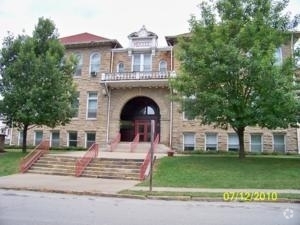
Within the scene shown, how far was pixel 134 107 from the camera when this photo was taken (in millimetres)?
34938

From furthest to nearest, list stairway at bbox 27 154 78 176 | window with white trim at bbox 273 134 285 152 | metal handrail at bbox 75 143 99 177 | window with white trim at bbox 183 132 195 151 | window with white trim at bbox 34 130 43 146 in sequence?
1. window with white trim at bbox 34 130 43 146
2. window with white trim at bbox 183 132 195 151
3. window with white trim at bbox 273 134 285 152
4. stairway at bbox 27 154 78 176
5. metal handrail at bbox 75 143 99 177

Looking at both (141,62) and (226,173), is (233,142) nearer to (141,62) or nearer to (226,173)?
(141,62)

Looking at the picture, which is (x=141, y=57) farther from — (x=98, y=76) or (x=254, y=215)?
(x=254, y=215)

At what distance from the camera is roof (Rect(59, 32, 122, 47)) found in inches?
1341

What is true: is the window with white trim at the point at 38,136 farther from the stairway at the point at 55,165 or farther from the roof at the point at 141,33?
the stairway at the point at 55,165


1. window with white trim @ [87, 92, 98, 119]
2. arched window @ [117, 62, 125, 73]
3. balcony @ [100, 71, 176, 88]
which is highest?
arched window @ [117, 62, 125, 73]

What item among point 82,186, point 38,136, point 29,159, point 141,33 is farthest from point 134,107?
point 82,186

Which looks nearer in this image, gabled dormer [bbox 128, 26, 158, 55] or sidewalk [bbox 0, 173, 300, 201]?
sidewalk [bbox 0, 173, 300, 201]

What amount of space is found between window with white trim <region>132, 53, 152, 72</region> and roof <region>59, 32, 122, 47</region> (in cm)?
231

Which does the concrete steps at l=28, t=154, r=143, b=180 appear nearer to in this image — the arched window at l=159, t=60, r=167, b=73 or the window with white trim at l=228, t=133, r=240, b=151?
the window with white trim at l=228, t=133, r=240, b=151

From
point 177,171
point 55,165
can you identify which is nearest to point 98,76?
point 55,165

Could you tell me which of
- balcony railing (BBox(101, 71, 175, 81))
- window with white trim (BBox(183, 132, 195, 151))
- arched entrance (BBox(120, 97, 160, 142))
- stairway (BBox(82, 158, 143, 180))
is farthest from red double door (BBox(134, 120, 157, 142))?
stairway (BBox(82, 158, 143, 180))

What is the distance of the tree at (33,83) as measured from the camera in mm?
22672

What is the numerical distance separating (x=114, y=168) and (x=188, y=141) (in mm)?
13790
